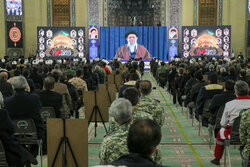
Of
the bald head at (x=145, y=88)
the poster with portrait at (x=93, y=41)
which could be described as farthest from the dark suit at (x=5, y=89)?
the poster with portrait at (x=93, y=41)

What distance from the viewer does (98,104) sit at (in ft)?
25.1

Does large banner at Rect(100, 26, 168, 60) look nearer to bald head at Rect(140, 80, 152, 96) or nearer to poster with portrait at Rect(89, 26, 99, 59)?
poster with portrait at Rect(89, 26, 99, 59)

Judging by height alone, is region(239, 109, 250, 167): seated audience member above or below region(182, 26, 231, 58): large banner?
below

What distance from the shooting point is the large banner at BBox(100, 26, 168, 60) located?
27.1 m

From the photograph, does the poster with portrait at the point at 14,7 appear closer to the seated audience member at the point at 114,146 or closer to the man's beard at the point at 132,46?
the man's beard at the point at 132,46

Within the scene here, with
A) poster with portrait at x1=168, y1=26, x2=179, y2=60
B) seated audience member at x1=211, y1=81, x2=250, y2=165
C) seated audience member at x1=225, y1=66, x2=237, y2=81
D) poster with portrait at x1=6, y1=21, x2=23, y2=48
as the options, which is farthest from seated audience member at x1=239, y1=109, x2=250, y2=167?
poster with portrait at x1=6, y1=21, x2=23, y2=48

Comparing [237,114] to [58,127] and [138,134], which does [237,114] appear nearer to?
[58,127]

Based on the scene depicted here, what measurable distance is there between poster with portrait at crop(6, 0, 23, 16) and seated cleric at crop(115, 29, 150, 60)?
7685 mm

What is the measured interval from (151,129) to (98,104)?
5.44m

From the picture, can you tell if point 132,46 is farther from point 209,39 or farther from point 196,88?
point 196,88

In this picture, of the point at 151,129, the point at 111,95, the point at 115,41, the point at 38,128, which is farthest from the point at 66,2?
the point at 151,129

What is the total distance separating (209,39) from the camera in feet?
81.4

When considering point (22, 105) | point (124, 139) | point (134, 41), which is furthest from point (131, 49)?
point (124, 139)

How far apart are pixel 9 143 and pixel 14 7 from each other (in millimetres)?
24854
